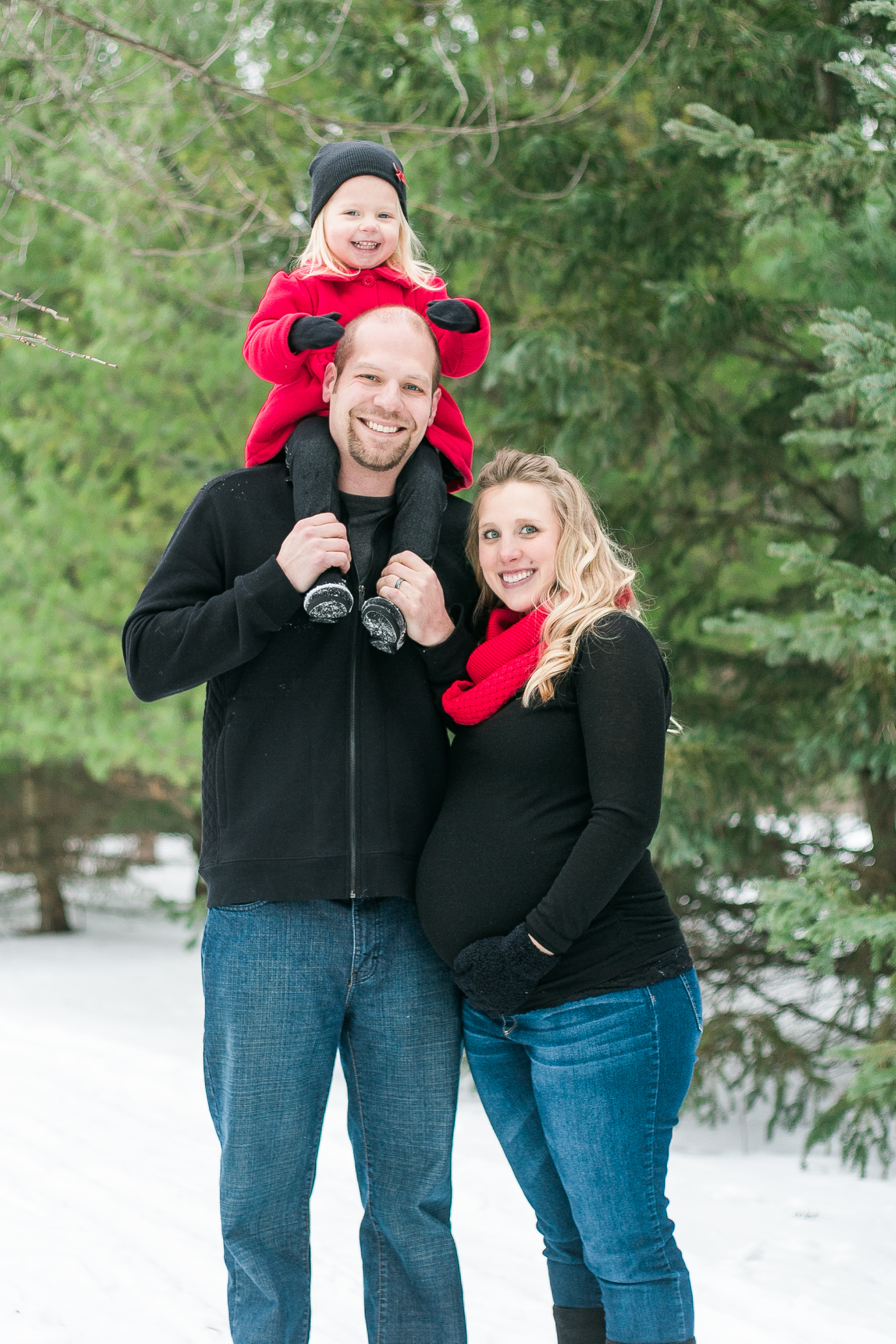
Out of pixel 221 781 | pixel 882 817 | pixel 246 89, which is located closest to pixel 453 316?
pixel 221 781

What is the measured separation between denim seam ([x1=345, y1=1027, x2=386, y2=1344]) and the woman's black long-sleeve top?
0.97 ft

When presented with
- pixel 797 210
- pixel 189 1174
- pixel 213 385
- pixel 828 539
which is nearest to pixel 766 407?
pixel 828 539

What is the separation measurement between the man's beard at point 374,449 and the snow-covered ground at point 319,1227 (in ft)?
8.17

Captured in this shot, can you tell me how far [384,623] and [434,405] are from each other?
0.53m

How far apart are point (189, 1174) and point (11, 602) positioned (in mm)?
5060

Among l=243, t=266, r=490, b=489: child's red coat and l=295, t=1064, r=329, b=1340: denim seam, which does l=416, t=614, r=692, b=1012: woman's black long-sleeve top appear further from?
l=243, t=266, r=490, b=489: child's red coat

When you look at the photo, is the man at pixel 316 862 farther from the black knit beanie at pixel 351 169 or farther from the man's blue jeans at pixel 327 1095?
the black knit beanie at pixel 351 169

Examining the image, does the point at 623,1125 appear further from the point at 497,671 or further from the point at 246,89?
the point at 246,89

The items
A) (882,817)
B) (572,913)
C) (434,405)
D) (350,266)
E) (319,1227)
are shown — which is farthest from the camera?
(882,817)

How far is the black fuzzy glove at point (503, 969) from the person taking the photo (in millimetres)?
2021

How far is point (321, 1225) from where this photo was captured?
436cm

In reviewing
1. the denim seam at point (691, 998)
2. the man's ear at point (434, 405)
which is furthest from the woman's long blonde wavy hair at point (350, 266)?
the denim seam at point (691, 998)

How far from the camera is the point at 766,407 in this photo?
5711 millimetres

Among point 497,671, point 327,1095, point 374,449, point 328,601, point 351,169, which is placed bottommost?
point 327,1095
